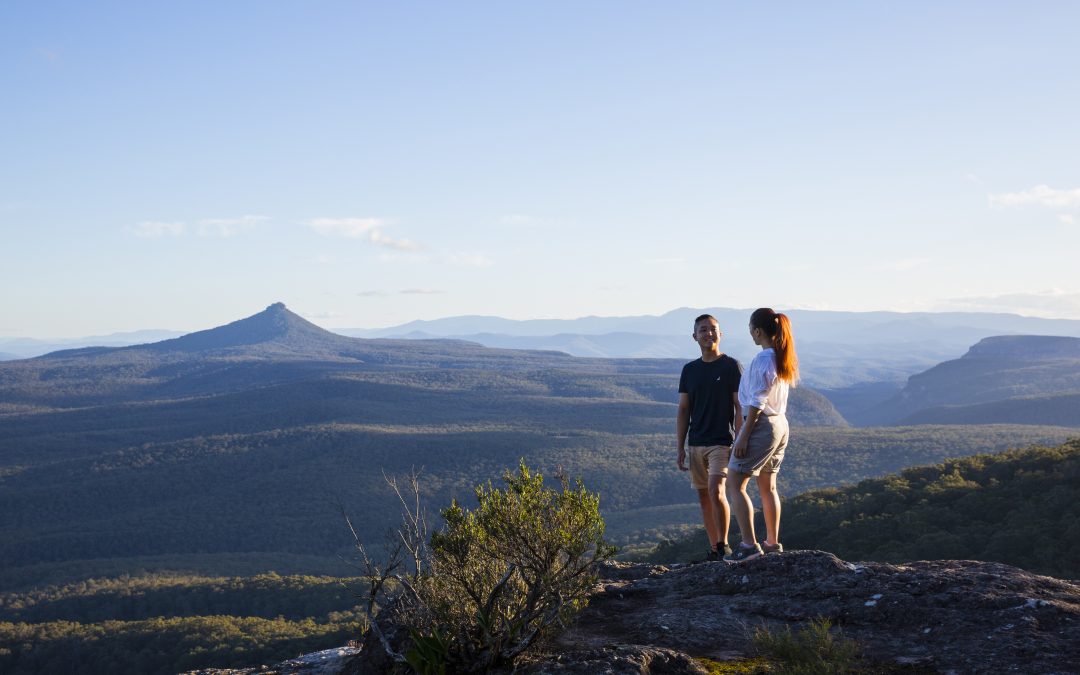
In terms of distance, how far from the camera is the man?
237 inches

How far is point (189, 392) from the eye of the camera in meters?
137

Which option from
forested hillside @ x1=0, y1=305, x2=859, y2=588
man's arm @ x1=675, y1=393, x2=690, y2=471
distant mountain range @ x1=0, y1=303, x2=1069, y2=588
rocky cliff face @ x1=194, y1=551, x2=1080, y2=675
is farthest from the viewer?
forested hillside @ x1=0, y1=305, x2=859, y2=588

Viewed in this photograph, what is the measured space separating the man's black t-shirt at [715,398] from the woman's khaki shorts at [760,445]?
0.36m

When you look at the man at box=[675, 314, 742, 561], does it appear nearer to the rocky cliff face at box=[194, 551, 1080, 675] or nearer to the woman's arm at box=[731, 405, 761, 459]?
the woman's arm at box=[731, 405, 761, 459]

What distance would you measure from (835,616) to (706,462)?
1963mm

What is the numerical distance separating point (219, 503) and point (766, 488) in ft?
204

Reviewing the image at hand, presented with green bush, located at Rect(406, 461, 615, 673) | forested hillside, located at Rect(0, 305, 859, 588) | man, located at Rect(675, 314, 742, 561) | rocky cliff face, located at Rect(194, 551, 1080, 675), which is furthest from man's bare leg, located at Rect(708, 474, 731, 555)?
forested hillside, located at Rect(0, 305, 859, 588)

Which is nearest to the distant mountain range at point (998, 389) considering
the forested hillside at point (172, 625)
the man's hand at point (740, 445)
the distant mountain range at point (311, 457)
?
the distant mountain range at point (311, 457)

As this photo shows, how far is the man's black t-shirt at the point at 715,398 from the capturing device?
6.05 m

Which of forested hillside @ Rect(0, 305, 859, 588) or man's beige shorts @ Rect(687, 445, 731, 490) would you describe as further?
forested hillside @ Rect(0, 305, 859, 588)

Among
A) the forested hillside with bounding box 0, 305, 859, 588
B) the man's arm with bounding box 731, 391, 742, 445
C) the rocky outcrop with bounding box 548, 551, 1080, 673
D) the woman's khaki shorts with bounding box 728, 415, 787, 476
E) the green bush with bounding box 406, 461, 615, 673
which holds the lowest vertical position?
the forested hillside with bounding box 0, 305, 859, 588

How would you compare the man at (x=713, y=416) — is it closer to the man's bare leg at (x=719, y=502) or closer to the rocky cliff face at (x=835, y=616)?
the man's bare leg at (x=719, y=502)

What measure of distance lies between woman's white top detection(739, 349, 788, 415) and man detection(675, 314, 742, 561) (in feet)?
1.12

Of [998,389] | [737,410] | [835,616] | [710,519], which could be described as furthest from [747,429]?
[998,389]
